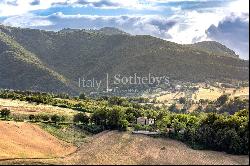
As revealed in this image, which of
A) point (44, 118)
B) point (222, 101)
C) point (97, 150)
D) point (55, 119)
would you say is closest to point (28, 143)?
point (97, 150)

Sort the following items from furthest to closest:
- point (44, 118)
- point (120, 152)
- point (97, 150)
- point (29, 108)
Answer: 1. point (29, 108)
2. point (44, 118)
3. point (97, 150)
4. point (120, 152)

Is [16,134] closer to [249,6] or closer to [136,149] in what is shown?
[136,149]

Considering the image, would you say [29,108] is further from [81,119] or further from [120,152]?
[120,152]

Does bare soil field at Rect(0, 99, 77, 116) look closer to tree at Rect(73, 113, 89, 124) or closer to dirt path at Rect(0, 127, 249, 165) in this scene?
tree at Rect(73, 113, 89, 124)

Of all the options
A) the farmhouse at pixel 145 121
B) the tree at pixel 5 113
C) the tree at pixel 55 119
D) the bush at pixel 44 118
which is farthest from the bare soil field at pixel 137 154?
the tree at pixel 5 113

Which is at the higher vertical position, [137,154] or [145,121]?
[145,121]

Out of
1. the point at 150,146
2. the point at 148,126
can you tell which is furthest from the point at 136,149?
the point at 148,126

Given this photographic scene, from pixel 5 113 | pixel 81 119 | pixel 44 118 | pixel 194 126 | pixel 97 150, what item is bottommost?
pixel 97 150

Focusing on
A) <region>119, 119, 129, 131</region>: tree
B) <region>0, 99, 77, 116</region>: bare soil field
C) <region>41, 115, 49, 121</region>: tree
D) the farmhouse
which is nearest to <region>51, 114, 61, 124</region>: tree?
<region>41, 115, 49, 121</region>: tree

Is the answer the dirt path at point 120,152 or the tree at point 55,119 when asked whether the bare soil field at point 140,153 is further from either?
the tree at point 55,119
